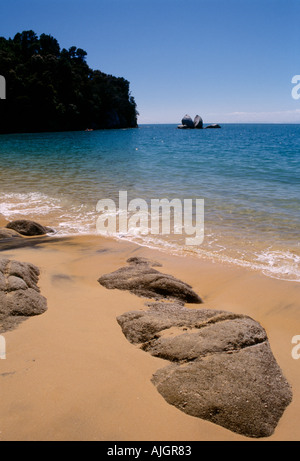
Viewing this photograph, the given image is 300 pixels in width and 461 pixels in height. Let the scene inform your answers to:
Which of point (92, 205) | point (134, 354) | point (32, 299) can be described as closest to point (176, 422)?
point (134, 354)

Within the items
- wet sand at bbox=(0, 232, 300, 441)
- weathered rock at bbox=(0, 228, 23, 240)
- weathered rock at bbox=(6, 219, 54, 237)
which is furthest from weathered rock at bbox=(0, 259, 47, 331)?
weathered rock at bbox=(6, 219, 54, 237)

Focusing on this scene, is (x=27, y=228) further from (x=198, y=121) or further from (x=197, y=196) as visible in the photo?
(x=198, y=121)

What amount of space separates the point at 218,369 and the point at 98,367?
3.49 ft

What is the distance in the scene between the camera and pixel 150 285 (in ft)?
14.0

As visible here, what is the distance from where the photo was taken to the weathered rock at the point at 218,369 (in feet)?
7.55

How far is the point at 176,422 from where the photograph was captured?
2.27 metres

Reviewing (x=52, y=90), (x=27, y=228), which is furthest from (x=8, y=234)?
(x=52, y=90)

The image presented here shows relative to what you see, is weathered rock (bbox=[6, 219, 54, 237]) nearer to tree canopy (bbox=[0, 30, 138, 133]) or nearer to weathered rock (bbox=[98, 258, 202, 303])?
weathered rock (bbox=[98, 258, 202, 303])

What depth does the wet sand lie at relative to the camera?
219 centimetres

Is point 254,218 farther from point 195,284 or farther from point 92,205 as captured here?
point 92,205

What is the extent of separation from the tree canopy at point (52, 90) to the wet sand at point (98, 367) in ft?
234

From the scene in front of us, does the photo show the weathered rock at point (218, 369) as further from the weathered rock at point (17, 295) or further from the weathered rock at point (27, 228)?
the weathered rock at point (27, 228)

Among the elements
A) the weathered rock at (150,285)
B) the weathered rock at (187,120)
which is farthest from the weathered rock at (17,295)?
the weathered rock at (187,120)

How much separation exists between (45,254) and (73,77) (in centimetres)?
8086
